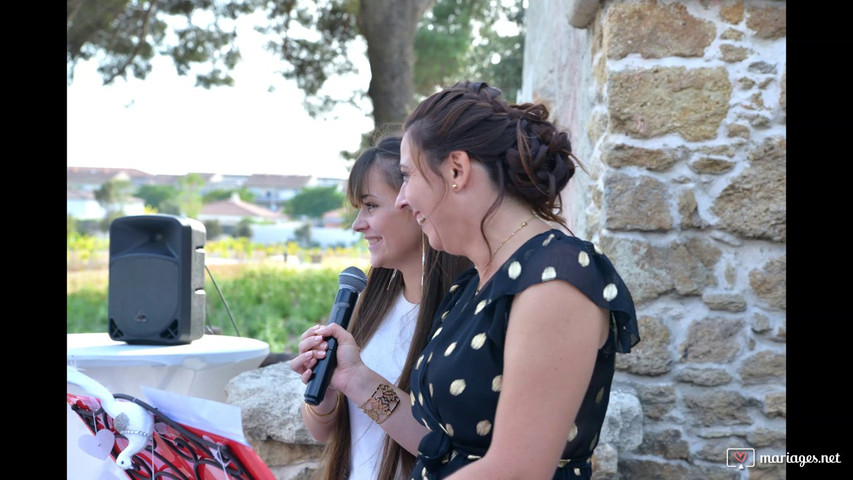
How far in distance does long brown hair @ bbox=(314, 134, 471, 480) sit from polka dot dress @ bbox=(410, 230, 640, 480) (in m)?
0.42

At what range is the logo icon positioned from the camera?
2.92 metres

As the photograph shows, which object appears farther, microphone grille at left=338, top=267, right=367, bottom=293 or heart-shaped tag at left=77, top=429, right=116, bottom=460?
microphone grille at left=338, top=267, right=367, bottom=293

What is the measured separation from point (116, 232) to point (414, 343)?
1.63 metres

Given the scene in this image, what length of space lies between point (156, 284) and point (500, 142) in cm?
192

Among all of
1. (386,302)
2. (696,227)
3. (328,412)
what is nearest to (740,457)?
(696,227)

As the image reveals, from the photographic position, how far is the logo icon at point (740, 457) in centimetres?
292

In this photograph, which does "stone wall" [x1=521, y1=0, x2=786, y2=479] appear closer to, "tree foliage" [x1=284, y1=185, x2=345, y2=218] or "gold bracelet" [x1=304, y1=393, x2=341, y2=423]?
"gold bracelet" [x1=304, y1=393, x2=341, y2=423]

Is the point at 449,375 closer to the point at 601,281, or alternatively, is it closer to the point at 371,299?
the point at 601,281

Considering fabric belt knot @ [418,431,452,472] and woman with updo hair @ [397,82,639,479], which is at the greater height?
woman with updo hair @ [397,82,639,479]

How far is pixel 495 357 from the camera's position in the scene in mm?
1300

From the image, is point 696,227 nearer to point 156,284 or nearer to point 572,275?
point 572,275

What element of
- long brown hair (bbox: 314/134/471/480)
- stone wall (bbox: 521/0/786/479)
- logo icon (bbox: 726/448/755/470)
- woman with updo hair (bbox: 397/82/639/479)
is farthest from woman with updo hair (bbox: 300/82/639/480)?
logo icon (bbox: 726/448/755/470)

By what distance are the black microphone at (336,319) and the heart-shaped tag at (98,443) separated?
1.33ft

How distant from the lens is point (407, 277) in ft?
6.69
